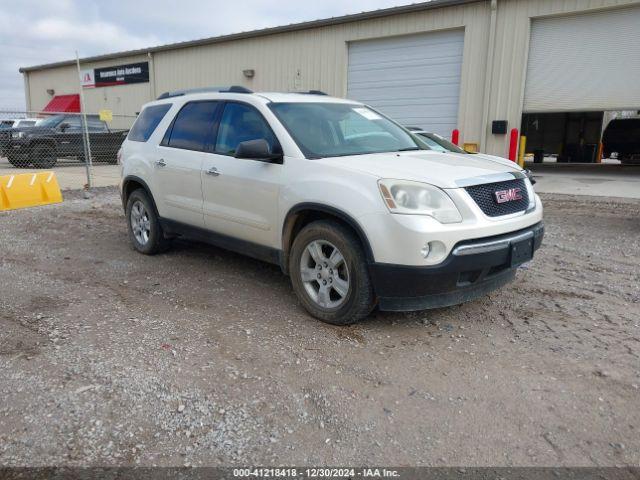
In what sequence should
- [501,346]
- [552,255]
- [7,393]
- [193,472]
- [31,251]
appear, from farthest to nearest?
[31,251] < [552,255] < [501,346] < [7,393] < [193,472]

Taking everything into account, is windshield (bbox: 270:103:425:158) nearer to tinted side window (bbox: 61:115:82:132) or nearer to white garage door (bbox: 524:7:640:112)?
white garage door (bbox: 524:7:640:112)

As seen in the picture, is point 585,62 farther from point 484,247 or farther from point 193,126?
point 484,247

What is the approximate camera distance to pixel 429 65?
1502cm

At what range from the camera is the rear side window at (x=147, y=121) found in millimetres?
5609

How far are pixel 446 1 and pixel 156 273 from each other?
12384 millimetres

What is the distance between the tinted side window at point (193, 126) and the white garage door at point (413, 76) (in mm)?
11253

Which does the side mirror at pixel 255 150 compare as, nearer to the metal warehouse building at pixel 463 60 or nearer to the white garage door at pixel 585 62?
the metal warehouse building at pixel 463 60

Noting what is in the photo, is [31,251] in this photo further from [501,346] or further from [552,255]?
[552,255]

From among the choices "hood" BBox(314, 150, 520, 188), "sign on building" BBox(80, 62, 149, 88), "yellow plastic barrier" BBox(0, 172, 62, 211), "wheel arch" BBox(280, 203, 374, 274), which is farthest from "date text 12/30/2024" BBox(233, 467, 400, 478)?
"sign on building" BBox(80, 62, 149, 88)

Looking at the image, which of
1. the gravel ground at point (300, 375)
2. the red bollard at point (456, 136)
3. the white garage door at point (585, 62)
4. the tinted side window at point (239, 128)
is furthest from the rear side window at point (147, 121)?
the white garage door at point (585, 62)

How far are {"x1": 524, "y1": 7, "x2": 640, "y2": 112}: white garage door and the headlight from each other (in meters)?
12.0

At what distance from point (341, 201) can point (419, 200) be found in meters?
0.55

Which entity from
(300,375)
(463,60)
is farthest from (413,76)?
(300,375)

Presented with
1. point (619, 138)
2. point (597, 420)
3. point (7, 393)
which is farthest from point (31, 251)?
point (619, 138)
